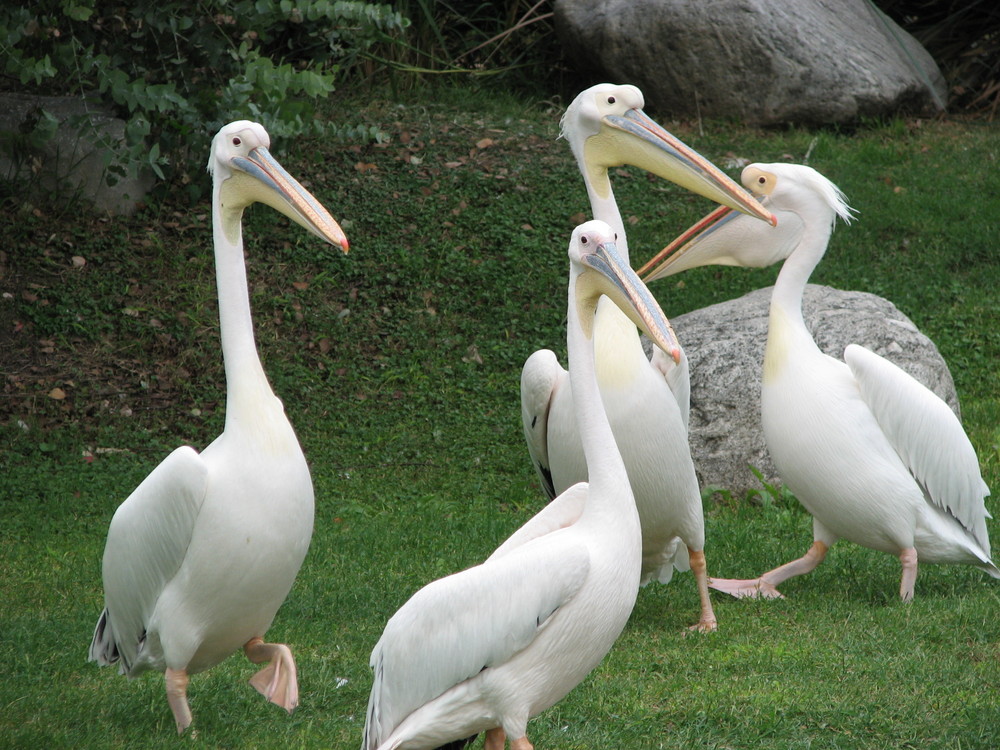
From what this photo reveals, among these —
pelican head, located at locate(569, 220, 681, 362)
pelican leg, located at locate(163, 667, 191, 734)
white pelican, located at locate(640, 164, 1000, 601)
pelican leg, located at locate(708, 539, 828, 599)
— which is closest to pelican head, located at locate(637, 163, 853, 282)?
white pelican, located at locate(640, 164, 1000, 601)

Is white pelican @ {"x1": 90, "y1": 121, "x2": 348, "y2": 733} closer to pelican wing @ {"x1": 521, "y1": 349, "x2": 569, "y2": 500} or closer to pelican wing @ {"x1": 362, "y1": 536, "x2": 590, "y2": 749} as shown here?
pelican wing @ {"x1": 362, "y1": 536, "x2": 590, "y2": 749}

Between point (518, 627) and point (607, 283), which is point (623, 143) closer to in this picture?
point (607, 283)

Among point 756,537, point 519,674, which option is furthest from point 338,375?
point 519,674

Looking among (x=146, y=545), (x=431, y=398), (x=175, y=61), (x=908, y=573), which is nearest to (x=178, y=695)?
(x=146, y=545)

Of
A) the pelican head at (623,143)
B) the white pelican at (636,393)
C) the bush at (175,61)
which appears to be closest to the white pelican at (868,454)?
the white pelican at (636,393)

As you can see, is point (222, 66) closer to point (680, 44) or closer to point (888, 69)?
point (680, 44)

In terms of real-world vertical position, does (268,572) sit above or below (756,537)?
above

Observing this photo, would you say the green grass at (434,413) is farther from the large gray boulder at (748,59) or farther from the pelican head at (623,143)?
the pelican head at (623,143)

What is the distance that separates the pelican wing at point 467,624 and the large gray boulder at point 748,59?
8.41 metres

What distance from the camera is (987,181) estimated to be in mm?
9734

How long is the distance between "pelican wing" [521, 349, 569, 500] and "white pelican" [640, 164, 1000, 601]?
0.85m

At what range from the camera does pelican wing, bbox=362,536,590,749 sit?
3.01 m

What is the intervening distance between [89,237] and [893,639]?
6.10m

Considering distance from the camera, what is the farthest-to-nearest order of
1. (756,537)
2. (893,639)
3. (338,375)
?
(338,375)
(756,537)
(893,639)
